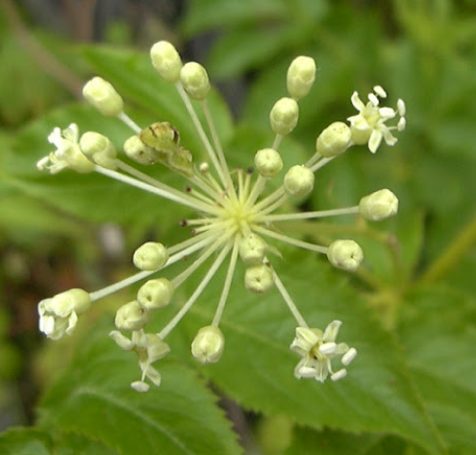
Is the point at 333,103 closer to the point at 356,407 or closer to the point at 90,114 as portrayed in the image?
the point at 90,114

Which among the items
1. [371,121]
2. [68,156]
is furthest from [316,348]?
[68,156]

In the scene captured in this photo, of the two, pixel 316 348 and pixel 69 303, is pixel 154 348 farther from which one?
pixel 316 348

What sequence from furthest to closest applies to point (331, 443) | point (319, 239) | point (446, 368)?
1. point (319, 239)
2. point (446, 368)
3. point (331, 443)

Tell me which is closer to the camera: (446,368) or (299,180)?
(299,180)

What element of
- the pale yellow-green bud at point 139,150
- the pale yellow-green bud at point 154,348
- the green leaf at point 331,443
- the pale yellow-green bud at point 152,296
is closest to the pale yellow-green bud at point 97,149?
the pale yellow-green bud at point 139,150

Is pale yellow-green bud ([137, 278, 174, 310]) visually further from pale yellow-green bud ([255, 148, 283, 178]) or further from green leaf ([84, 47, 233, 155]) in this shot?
green leaf ([84, 47, 233, 155])

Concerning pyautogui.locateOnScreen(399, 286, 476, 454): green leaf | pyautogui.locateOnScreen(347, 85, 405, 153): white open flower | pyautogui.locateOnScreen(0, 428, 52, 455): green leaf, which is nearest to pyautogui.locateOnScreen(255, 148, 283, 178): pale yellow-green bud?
pyautogui.locateOnScreen(347, 85, 405, 153): white open flower

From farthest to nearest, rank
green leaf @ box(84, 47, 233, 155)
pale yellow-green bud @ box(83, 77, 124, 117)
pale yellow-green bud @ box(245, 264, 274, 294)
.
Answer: green leaf @ box(84, 47, 233, 155) → pale yellow-green bud @ box(83, 77, 124, 117) → pale yellow-green bud @ box(245, 264, 274, 294)
